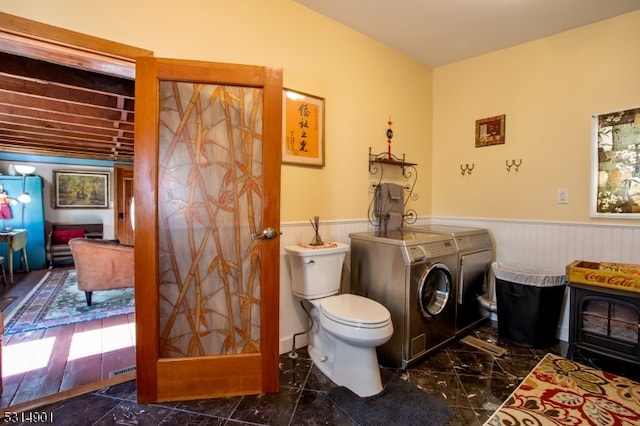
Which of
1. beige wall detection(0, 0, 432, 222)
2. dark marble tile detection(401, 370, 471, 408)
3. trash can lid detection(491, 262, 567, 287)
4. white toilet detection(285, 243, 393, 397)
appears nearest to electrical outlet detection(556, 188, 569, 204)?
trash can lid detection(491, 262, 567, 287)

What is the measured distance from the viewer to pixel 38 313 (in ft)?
10.5

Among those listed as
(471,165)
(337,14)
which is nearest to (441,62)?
(471,165)

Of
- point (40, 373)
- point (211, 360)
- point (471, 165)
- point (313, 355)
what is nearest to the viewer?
point (211, 360)

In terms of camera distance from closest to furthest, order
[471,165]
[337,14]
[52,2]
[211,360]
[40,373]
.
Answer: [52,2], [211,360], [40,373], [337,14], [471,165]

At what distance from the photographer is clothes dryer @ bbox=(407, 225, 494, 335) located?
2.49 meters

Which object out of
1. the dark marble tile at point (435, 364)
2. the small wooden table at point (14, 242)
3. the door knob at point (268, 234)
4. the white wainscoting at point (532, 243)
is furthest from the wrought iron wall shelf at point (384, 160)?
the small wooden table at point (14, 242)

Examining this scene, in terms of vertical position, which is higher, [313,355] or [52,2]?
[52,2]

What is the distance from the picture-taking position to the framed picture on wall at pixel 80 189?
5.93 metres

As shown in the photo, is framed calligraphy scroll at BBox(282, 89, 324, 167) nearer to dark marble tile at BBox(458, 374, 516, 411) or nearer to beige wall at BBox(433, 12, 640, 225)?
beige wall at BBox(433, 12, 640, 225)

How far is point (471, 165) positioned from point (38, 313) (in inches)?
186

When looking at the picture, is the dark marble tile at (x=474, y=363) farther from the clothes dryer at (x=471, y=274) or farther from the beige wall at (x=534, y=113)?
the beige wall at (x=534, y=113)

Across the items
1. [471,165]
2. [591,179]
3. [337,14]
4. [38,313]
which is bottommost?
[38,313]

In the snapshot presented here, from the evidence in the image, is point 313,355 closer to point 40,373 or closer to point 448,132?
point 40,373

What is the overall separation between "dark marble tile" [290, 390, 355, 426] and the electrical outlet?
2.42 meters
